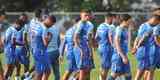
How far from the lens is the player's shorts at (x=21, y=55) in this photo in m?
18.4

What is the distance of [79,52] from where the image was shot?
16328 mm

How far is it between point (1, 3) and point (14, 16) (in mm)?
9125

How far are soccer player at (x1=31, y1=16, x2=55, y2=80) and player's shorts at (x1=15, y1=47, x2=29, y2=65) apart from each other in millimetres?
2057

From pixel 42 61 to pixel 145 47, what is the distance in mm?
2339

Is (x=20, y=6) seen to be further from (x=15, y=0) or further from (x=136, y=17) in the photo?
(x=136, y=17)

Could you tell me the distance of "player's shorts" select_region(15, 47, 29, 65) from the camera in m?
18.4

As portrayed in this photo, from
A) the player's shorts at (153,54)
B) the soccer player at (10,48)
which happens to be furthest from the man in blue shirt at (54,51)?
the player's shorts at (153,54)

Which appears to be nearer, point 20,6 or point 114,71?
point 114,71

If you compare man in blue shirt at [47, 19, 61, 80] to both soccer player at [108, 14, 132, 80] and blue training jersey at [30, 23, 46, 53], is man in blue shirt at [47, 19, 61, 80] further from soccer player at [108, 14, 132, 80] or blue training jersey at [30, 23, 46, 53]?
soccer player at [108, 14, 132, 80]

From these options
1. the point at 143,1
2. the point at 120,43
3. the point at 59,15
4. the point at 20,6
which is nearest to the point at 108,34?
the point at 120,43

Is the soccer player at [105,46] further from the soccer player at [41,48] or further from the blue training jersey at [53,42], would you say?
the soccer player at [41,48]

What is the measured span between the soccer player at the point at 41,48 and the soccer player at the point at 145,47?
2.02 m

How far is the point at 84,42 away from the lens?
16.2 m

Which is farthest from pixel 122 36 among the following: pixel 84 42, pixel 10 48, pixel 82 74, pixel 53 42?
pixel 10 48
